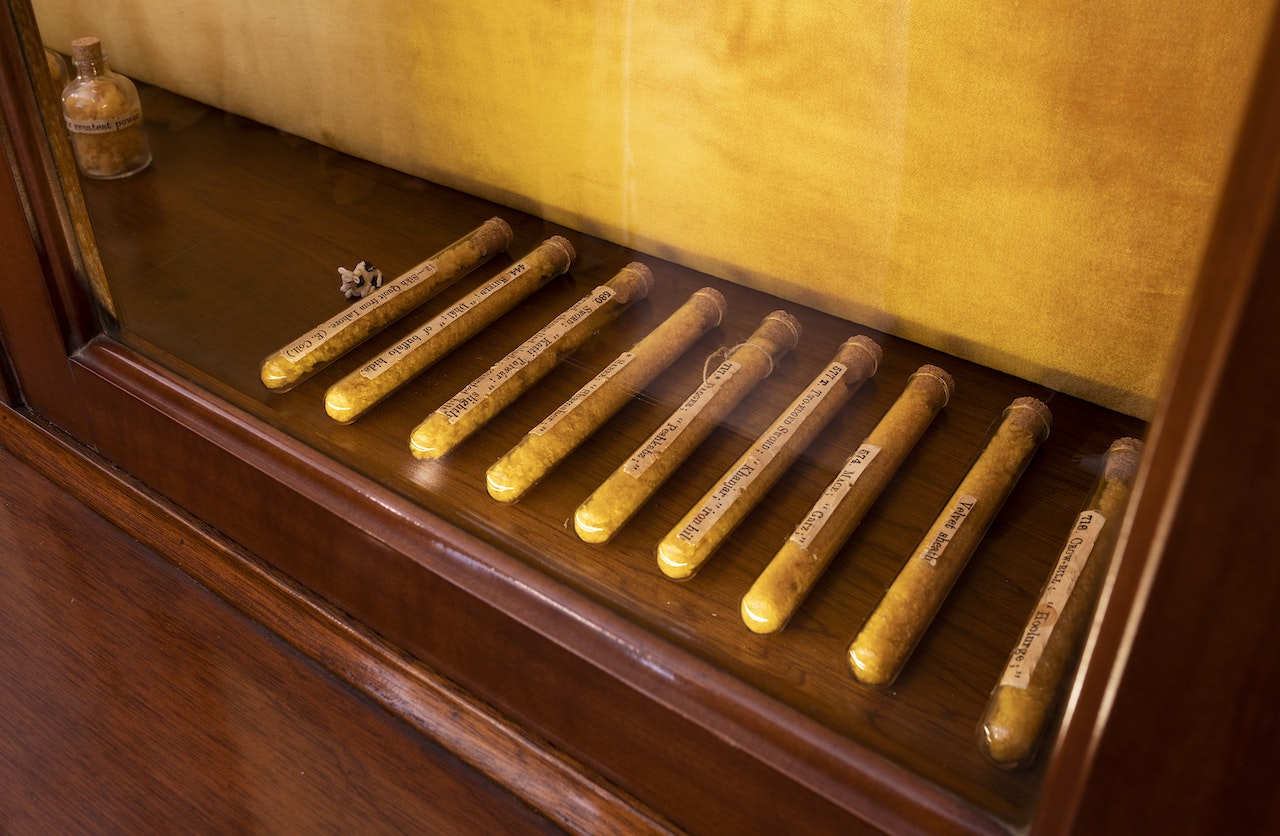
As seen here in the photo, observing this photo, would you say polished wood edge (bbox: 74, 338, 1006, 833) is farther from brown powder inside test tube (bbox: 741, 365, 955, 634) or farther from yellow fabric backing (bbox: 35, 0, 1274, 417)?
yellow fabric backing (bbox: 35, 0, 1274, 417)

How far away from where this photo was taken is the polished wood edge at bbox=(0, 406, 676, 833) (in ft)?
1.82

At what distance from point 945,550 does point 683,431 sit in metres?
0.16

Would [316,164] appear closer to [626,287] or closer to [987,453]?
[626,287]

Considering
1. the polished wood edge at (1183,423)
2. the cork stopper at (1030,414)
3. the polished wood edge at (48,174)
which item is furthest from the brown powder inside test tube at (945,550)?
the polished wood edge at (48,174)

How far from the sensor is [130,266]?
2.43ft

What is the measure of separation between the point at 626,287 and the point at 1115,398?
323 mm

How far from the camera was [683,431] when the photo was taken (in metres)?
0.61

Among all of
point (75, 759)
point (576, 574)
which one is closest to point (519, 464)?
point (576, 574)

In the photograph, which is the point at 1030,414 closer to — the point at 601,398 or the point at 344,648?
the point at 601,398

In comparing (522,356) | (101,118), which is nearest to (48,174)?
(101,118)

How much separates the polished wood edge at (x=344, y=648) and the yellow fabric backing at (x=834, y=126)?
30 cm

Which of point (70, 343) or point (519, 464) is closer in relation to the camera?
point (519, 464)

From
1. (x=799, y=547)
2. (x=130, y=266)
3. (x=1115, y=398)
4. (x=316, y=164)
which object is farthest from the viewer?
(x=316, y=164)

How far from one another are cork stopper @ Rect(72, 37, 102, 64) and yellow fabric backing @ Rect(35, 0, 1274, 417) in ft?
A: 0.04
